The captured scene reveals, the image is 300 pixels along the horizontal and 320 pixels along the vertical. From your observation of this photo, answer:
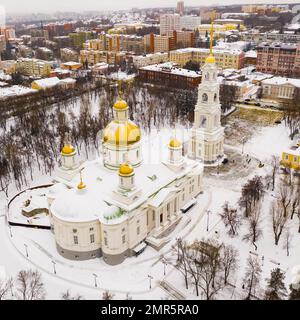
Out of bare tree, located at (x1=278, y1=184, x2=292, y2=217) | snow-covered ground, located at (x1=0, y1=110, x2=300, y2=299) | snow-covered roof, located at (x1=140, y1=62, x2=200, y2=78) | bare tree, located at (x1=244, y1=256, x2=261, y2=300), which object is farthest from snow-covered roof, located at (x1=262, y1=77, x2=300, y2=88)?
bare tree, located at (x1=244, y1=256, x2=261, y2=300)

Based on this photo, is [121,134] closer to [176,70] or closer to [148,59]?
[176,70]

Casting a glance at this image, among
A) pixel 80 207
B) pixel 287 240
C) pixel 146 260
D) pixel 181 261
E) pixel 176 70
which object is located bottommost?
pixel 146 260

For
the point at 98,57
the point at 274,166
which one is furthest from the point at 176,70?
the point at 274,166

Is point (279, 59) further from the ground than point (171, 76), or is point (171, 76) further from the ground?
point (279, 59)

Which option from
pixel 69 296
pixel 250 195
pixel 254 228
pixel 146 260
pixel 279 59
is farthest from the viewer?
pixel 279 59

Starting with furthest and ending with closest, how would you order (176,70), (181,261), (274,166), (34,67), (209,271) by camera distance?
1. (34,67)
2. (176,70)
3. (274,166)
4. (181,261)
5. (209,271)

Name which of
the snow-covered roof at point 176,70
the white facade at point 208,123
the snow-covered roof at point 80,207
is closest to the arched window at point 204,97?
the white facade at point 208,123
